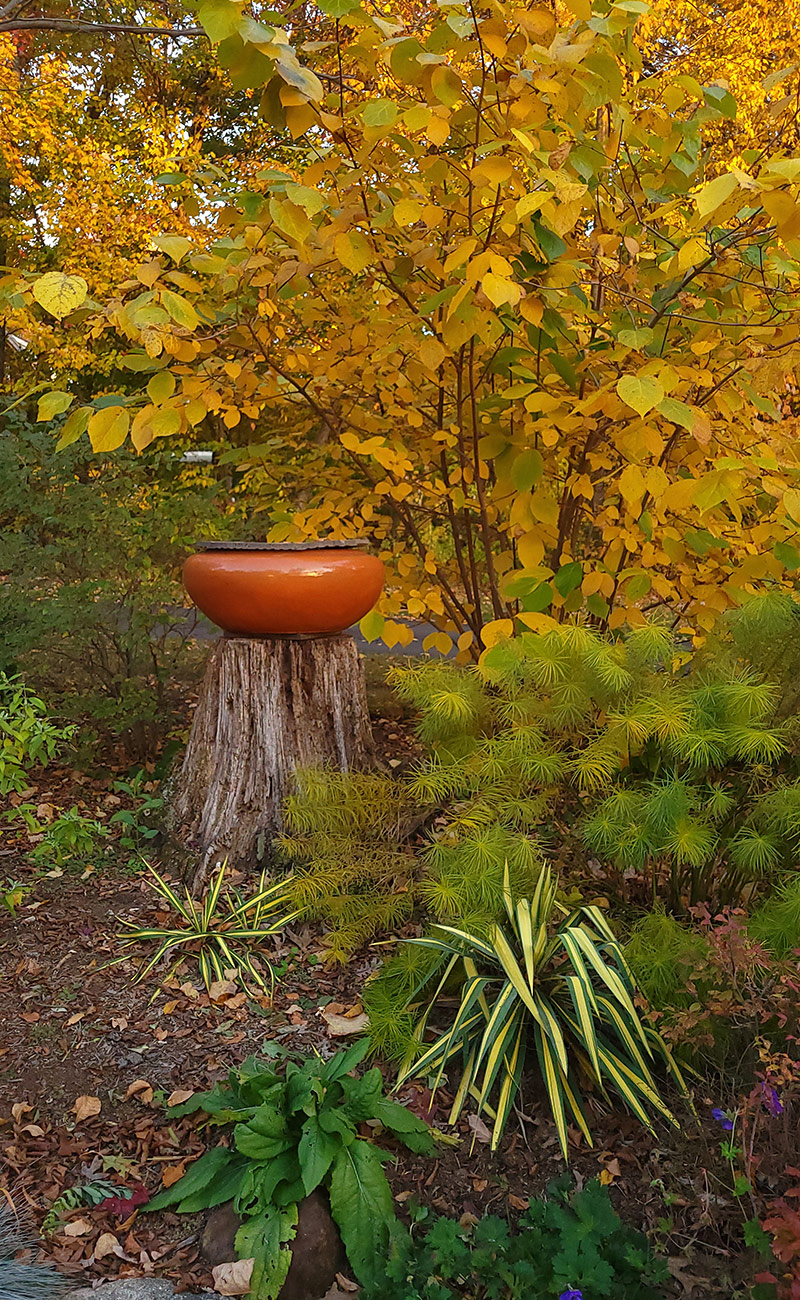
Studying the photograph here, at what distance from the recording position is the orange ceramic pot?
291cm

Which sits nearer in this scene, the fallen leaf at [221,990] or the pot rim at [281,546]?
the fallen leaf at [221,990]

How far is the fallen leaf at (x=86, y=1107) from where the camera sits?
2.00 meters

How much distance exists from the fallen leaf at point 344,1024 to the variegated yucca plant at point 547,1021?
0.19 metres

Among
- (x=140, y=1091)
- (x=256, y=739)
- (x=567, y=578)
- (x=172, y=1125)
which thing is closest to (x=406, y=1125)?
(x=172, y=1125)

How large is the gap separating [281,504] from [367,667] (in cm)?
185

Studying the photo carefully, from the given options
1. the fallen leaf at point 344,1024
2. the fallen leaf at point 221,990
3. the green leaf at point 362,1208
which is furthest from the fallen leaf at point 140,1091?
the green leaf at point 362,1208

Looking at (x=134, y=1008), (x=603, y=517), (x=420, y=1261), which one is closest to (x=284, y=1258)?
(x=420, y=1261)

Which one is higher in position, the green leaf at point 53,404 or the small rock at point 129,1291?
the green leaf at point 53,404

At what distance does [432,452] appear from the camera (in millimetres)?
3244

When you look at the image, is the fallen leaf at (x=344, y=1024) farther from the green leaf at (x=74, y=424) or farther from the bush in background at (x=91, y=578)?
the bush in background at (x=91, y=578)

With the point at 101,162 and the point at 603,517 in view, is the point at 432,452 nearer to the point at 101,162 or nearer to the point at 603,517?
the point at 603,517

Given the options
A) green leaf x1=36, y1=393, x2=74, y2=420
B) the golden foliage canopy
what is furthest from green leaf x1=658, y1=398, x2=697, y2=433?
green leaf x1=36, y1=393, x2=74, y2=420

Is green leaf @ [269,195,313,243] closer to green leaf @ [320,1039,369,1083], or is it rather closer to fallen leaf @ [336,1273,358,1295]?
green leaf @ [320,1039,369,1083]

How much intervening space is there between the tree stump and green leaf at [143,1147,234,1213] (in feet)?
3.72
